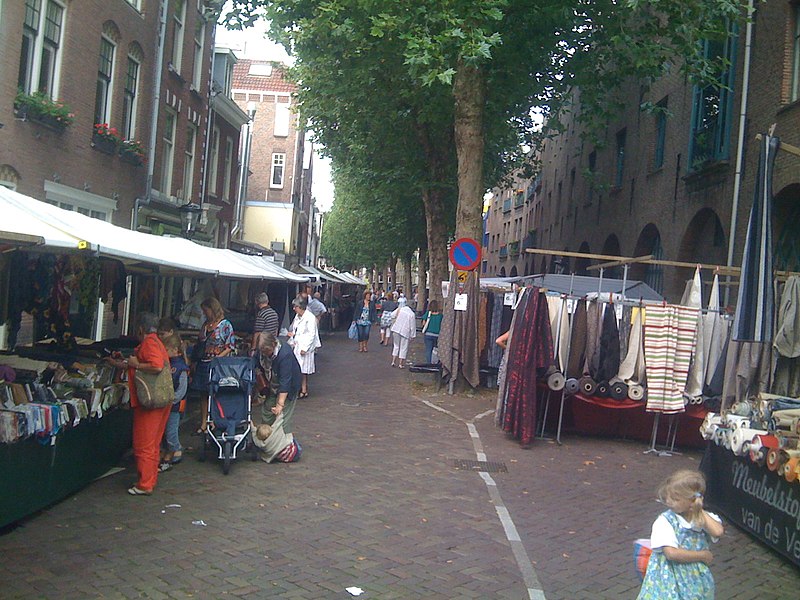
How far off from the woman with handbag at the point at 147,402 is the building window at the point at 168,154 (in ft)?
49.8

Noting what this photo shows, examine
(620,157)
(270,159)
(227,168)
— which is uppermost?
(270,159)

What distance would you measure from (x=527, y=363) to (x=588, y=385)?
94 cm

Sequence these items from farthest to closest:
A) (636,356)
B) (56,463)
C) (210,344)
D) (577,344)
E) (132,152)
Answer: (132,152)
(577,344)
(636,356)
(210,344)
(56,463)

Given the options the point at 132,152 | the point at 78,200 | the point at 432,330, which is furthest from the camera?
the point at 432,330

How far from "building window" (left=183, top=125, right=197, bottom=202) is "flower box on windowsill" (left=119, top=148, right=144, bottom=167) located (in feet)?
15.1

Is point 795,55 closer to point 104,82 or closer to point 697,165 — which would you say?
point 697,165

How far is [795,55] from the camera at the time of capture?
1379 centimetres

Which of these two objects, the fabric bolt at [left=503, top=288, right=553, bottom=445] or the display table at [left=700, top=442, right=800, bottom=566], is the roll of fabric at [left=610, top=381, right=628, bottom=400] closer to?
the fabric bolt at [left=503, top=288, right=553, bottom=445]

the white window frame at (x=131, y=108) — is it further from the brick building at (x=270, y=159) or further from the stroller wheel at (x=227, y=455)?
the brick building at (x=270, y=159)

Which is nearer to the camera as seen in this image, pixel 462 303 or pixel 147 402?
pixel 147 402

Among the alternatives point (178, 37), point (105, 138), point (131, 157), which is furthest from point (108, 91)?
point (178, 37)

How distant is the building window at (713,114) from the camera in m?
16.2

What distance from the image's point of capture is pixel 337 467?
870cm

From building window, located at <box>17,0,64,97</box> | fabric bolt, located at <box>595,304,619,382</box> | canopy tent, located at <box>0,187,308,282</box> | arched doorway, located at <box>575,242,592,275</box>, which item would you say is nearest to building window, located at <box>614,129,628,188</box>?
arched doorway, located at <box>575,242,592,275</box>
